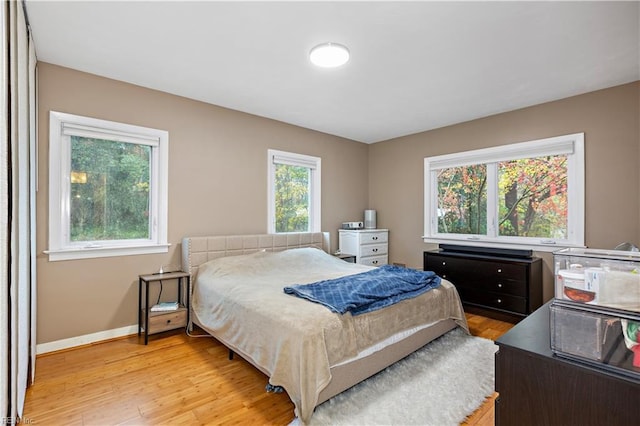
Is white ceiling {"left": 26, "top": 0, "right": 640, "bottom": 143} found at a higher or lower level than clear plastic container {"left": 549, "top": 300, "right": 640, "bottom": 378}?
higher

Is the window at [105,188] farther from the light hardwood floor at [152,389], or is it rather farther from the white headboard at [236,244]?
the light hardwood floor at [152,389]

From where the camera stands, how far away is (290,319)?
198 cm

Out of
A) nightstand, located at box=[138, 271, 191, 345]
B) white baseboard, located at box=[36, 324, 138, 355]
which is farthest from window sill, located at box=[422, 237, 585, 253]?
white baseboard, located at box=[36, 324, 138, 355]

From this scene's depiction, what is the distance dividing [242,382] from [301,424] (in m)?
0.68

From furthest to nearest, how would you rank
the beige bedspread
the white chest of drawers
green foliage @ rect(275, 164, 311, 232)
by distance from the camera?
the white chest of drawers < green foliage @ rect(275, 164, 311, 232) < the beige bedspread

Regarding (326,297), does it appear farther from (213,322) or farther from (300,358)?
(213,322)

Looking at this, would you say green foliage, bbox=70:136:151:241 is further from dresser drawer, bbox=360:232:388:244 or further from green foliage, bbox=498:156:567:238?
green foliage, bbox=498:156:567:238

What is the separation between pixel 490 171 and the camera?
13.5 feet

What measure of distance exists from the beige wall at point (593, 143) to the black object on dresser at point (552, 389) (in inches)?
115

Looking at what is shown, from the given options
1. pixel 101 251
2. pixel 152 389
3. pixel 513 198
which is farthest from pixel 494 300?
pixel 101 251

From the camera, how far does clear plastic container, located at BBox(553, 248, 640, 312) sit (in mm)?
955

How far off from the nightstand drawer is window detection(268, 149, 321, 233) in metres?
1.57

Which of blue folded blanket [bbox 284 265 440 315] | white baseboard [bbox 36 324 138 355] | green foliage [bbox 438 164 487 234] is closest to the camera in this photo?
blue folded blanket [bbox 284 265 440 315]

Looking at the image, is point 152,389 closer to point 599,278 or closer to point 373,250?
point 599,278
